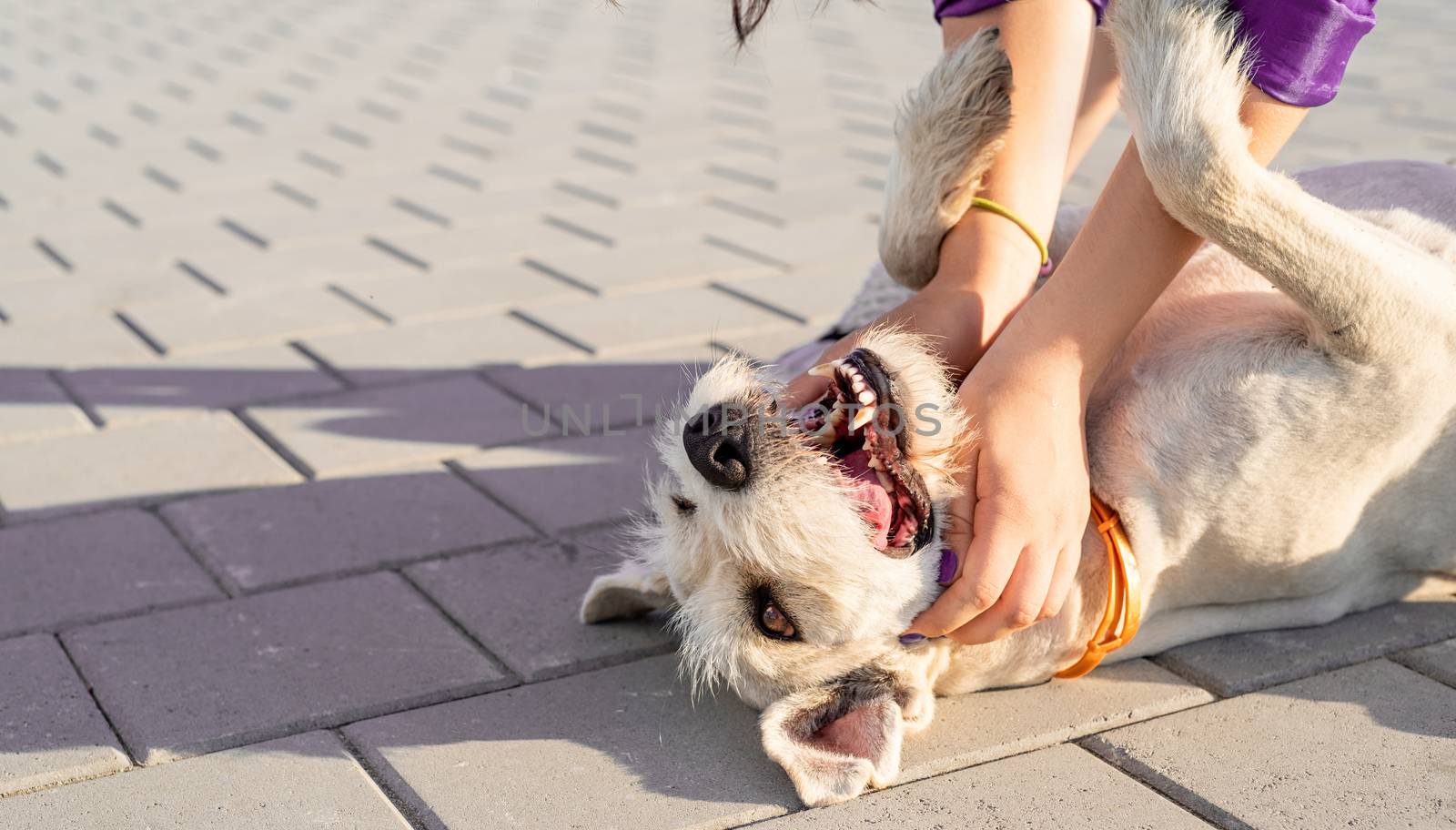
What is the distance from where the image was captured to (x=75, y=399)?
4152mm

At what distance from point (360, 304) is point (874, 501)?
2940 mm

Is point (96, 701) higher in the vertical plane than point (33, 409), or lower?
higher

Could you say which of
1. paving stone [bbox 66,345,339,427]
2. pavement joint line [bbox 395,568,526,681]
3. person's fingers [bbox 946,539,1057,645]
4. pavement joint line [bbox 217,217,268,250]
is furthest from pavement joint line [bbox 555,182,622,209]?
person's fingers [bbox 946,539,1057,645]

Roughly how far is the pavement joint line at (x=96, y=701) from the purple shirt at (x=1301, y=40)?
2.28 meters

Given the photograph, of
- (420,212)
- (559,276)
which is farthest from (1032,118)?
(420,212)

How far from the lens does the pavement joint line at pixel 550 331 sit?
4.57m

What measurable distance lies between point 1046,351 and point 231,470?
2206 mm

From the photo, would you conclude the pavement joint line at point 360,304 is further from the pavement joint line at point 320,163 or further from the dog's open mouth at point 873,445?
the dog's open mouth at point 873,445

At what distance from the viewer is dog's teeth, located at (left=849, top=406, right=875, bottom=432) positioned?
258 centimetres

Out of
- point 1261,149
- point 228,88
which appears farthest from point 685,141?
point 1261,149

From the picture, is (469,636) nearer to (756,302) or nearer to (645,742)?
(645,742)

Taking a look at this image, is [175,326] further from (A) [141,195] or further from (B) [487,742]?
(B) [487,742]

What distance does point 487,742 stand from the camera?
260 cm

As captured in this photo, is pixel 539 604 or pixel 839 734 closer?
pixel 839 734
